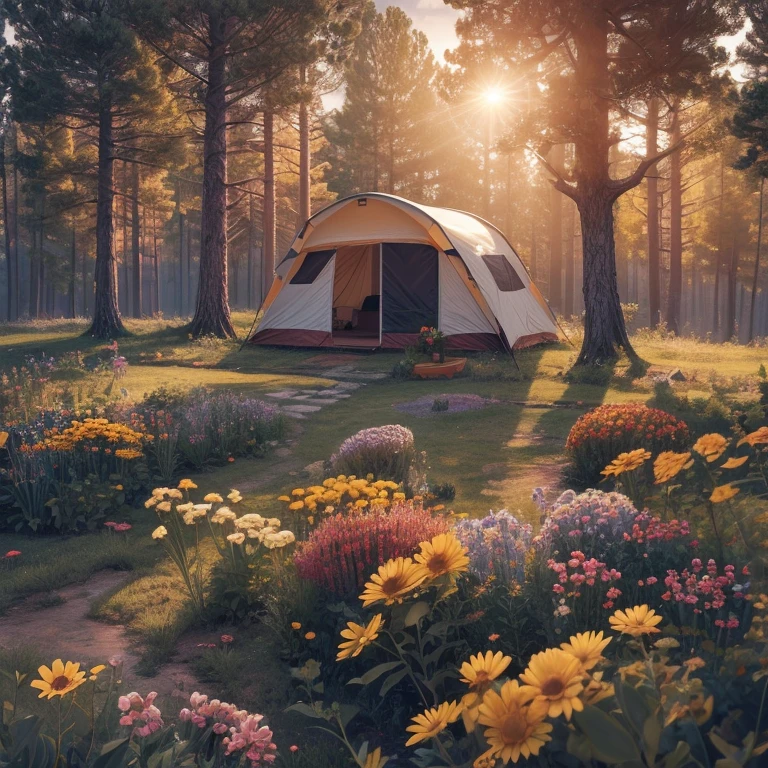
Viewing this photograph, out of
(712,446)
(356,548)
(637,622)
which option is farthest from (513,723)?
(356,548)

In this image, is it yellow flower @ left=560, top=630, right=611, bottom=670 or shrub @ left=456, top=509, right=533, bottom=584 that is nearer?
yellow flower @ left=560, top=630, right=611, bottom=670

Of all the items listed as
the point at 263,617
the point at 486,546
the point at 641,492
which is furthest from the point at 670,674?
the point at 641,492

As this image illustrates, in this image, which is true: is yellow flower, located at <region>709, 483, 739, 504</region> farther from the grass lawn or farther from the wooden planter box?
the wooden planter box

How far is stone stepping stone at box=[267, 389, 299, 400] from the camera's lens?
11.3 m

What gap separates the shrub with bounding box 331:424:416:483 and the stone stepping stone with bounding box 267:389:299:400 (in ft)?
15.3

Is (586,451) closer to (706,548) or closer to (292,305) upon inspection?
(706,548)

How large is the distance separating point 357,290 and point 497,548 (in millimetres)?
17616

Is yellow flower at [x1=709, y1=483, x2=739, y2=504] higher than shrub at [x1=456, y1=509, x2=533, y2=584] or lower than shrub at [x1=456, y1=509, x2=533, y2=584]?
higher

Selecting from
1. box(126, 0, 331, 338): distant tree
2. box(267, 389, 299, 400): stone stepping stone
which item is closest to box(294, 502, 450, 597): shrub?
box(267, 389, 299, 400): stone stepping stone

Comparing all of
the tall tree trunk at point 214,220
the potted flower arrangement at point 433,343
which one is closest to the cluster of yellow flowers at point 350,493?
the potted flower arrangement at point 433,343

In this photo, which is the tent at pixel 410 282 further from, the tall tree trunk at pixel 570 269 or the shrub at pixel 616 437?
the tall tree trunk at pixel 570 269

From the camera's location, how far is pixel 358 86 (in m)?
33.2

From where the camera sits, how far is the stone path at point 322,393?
10.4 m

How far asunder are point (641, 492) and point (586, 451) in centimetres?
149
